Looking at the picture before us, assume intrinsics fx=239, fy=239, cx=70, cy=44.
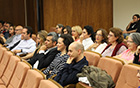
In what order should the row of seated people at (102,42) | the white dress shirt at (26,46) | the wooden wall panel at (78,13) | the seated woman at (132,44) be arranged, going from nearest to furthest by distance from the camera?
the seated woman at (132,44), the row of seated people at (102,42), the white dress shirt at (26,46), the wooden wall panel at (78,13)

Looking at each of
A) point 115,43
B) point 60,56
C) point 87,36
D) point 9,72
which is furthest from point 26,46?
point 115,43

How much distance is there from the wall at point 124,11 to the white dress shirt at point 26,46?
14.5 ft

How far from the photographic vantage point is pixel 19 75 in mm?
2895

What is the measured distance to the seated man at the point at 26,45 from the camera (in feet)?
17.8

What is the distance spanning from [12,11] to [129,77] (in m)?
8.68

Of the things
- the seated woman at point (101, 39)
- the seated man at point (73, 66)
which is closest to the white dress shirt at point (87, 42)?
the seated woman at point (101, 39)

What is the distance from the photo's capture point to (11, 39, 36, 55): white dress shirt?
5.42 m

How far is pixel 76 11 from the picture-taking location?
9.49 meters

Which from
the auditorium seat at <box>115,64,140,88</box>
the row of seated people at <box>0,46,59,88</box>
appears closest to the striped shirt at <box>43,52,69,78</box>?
the row of seated people at <box>0,46,59,88</box>

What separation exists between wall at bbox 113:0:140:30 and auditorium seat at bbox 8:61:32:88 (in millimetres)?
6252

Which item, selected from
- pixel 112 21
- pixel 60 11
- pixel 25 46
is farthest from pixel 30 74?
pixel 112 21

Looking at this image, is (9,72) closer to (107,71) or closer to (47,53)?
(47,53)

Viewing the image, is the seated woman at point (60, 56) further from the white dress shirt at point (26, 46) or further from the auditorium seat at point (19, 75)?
the white dress shirt at point (26, 46)

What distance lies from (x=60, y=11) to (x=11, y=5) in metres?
2.40
